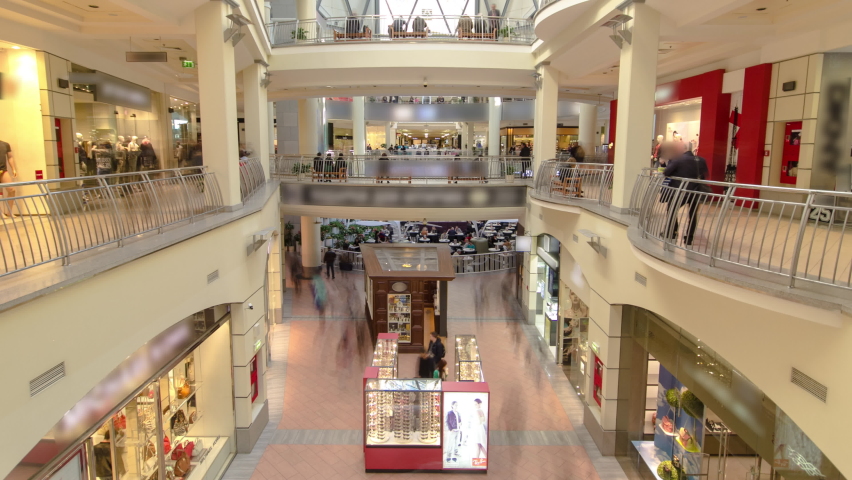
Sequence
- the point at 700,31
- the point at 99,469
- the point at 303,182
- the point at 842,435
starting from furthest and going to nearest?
1. the point at 303,182
2. the point at 700,31
3. the point at 99,469
4. the point at 842,435

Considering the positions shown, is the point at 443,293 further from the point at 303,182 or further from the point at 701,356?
the point at 701,356

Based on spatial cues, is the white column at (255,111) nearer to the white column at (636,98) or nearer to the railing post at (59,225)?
the white column at (636,98)

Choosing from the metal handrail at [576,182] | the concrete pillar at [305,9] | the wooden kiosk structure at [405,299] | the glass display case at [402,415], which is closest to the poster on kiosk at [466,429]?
the glass display case at [402,415]

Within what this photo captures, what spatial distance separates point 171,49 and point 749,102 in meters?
13.3

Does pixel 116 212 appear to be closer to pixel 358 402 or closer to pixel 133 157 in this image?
pixel 358 402

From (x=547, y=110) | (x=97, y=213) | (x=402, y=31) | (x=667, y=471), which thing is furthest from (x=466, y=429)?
(x=402, y=31)

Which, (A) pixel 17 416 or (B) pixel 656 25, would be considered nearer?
(A) pixel 17 416

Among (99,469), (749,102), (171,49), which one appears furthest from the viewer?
(171,49)

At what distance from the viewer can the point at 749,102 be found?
455 inches

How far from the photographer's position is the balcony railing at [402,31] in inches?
662

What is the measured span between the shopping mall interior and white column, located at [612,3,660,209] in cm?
6

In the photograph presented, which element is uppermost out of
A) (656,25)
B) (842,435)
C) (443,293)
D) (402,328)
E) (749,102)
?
(656,25)

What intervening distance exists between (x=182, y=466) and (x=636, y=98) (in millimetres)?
9239

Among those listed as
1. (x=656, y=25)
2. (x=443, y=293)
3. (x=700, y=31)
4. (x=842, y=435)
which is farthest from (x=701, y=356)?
(x=443, y=293)
